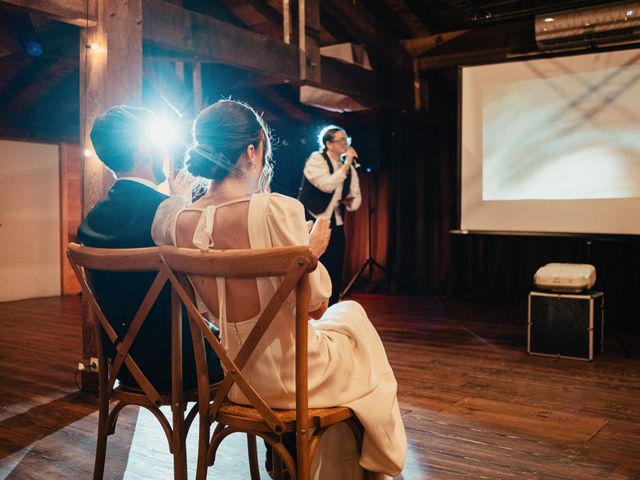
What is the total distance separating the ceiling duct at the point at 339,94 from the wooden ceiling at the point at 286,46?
126mm

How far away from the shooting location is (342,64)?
5773mm

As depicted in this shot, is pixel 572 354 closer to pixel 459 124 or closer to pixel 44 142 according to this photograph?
pixel 459 124

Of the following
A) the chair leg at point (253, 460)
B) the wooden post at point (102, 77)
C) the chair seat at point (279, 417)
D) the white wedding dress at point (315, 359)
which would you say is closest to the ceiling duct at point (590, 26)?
the wooden post at point (102, 77)

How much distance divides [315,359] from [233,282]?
0.29 metres

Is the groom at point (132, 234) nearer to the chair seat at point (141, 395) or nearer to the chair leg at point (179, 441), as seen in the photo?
the chair seat at point (141, 395)

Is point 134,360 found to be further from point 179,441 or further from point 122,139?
point 122,139

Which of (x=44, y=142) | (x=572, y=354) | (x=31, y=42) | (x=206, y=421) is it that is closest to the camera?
(x=206, y=421)

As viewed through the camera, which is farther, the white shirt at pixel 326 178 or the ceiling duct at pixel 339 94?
the ceiling duct at pixel 339 94

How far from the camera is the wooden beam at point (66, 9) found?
3285 mm

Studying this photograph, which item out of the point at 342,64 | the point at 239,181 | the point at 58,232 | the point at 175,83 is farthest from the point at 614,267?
the point at 58,232

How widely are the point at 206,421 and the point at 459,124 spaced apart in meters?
3.84

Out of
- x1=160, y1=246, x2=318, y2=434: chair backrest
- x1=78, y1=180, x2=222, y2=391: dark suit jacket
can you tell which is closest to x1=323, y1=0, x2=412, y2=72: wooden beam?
x1=78, y1=180, x2=222, y2=391: dark suit jacket

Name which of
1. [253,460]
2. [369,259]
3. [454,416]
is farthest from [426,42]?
[253,460]

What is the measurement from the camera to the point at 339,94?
6.06m
